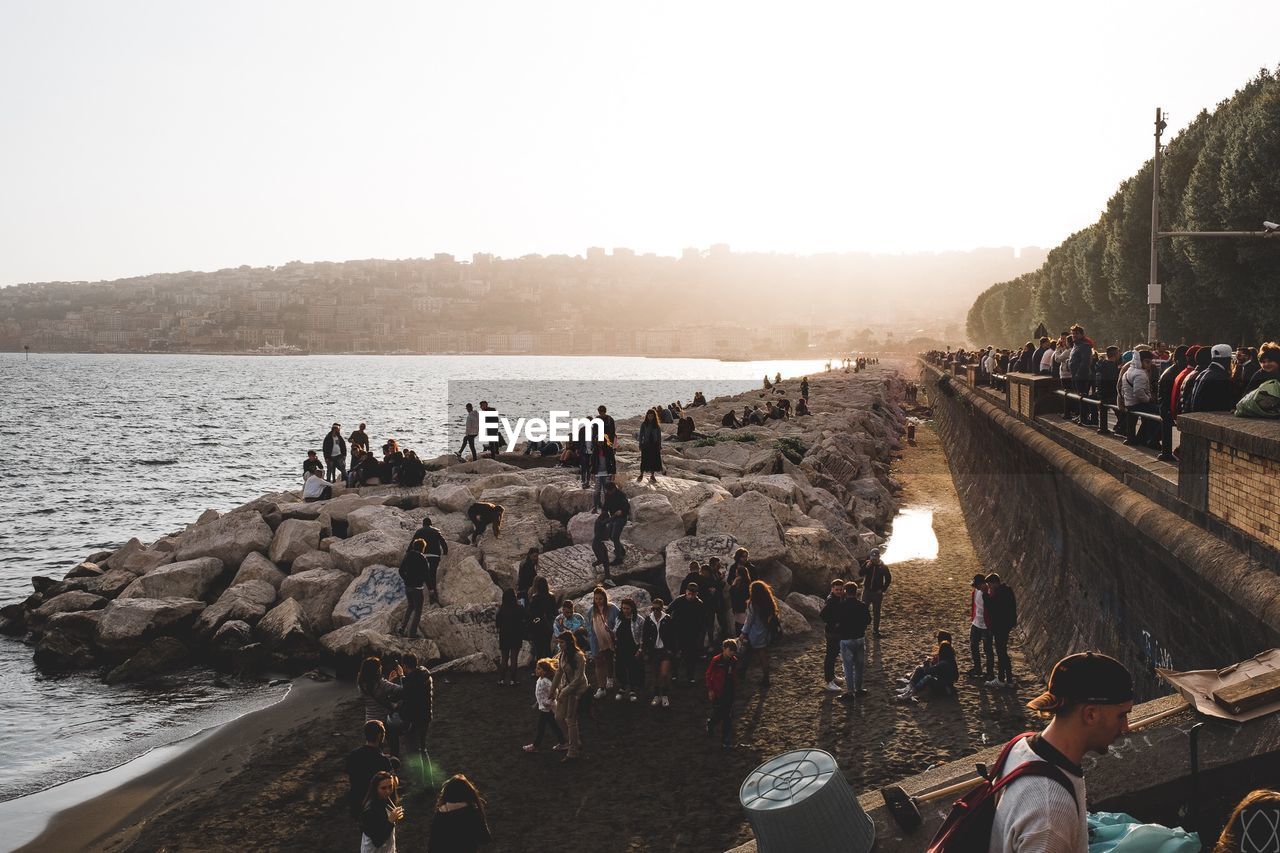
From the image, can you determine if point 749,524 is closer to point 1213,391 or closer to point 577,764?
point 577,764

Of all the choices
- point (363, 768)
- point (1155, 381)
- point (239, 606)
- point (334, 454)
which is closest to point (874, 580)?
point (1155, 381)

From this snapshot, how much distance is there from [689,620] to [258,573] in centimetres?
998

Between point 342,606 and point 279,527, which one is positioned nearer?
point 342,606

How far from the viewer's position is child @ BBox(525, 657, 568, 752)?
38.5 ft

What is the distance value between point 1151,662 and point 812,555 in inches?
342

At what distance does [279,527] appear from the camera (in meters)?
20.6

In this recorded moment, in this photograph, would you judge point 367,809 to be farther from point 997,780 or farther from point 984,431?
point 984,431

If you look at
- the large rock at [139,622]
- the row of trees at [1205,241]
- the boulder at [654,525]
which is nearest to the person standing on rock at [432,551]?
the boulder at [654,525]

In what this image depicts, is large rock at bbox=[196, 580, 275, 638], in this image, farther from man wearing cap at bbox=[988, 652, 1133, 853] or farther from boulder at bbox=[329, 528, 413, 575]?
man wearing cap at bbox=[988, 652, 1133, 853]

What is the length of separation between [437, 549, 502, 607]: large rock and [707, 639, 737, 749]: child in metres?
6.21

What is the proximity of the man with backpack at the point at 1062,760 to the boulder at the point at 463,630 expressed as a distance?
12824 mm

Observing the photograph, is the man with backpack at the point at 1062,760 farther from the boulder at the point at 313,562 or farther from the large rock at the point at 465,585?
the boulder at the point at 313,562

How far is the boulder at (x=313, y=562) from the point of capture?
61.5 feet

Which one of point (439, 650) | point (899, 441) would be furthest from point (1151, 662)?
point (899, 441)
